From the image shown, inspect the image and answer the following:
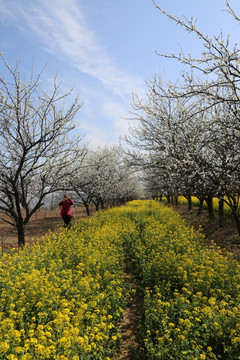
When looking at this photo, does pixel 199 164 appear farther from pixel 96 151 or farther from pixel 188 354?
pixel 96 151

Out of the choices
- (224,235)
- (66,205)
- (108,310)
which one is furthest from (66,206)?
(108,310)

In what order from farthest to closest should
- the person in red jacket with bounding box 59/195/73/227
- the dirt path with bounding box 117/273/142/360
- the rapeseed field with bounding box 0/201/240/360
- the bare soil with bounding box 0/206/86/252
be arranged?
the bare soil with bounding box 0/206/86/252
the person in red jacket with bounding box 59/195/73/227
the dirt path with bounding box 117/273/142/360
the rapeseed field with bounding box 0/201/240/360

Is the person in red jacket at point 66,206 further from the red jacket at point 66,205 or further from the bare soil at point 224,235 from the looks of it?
the bare soil at point 224,235

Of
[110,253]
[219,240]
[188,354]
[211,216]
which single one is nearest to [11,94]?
[110,253]

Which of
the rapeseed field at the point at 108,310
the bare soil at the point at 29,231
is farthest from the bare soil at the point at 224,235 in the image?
the bare soil at the point at 29,231

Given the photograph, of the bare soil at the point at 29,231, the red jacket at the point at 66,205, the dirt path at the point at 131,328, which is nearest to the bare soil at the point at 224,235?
the dirt path at the point at 131,328

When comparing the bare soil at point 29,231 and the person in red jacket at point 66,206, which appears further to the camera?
the bare soil at point 29,231

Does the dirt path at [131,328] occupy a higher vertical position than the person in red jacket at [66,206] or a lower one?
lower

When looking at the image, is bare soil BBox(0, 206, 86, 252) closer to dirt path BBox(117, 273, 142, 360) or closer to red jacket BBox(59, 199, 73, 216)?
red jacket BBox(59, 199, 73, 216)

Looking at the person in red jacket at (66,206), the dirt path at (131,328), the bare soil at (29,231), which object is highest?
the person in red jacket at (66,206)

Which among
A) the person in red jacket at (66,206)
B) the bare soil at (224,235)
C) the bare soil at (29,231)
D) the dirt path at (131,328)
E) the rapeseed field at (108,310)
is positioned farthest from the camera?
the bare soil at (29,231)

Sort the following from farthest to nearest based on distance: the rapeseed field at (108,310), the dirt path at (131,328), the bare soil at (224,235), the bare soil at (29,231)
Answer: the bare soil at (29,231), the bare soil at (224,235), the dirt path at (131,328), the rapeseed field at (108,310)

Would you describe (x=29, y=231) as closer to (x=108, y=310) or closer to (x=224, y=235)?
(x=224, y=235)

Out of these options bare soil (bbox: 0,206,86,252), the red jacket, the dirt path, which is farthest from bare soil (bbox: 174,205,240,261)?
the red jacket
